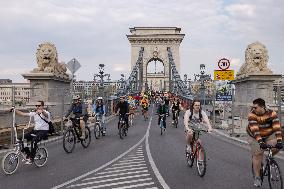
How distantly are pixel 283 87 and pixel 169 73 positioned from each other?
273 feet

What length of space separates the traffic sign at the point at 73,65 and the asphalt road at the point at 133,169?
6303 mm

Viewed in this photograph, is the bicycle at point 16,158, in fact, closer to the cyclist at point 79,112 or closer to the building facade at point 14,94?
the cyclist at point 79,112

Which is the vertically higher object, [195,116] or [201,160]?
[195,116]

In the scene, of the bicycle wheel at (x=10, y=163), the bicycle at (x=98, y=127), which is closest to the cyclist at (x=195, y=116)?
the bicycle wheel at (x=10, y=163)

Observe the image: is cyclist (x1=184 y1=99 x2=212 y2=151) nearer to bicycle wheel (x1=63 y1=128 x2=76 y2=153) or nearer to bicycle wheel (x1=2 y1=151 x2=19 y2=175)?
bicycle wheel (x1=2 y1=151 x2=19 y2=175)

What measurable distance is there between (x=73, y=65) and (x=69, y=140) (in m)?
7.86

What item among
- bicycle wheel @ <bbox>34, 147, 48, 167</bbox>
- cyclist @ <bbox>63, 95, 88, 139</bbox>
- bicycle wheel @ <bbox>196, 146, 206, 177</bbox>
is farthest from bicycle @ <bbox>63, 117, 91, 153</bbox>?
bicycle wheel @ <bbox>196, 146, 206, 177</bbox>

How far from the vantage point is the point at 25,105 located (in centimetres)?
1947

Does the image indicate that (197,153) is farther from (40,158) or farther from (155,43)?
(155,43)

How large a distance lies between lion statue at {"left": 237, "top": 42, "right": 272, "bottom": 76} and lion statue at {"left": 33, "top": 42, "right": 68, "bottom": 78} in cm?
1129

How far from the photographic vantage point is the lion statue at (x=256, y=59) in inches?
981

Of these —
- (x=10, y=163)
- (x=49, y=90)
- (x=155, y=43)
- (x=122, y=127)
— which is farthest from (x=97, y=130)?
(x=155, y=43)

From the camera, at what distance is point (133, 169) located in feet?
35.5

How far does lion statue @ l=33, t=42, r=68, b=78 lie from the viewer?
2495cm
